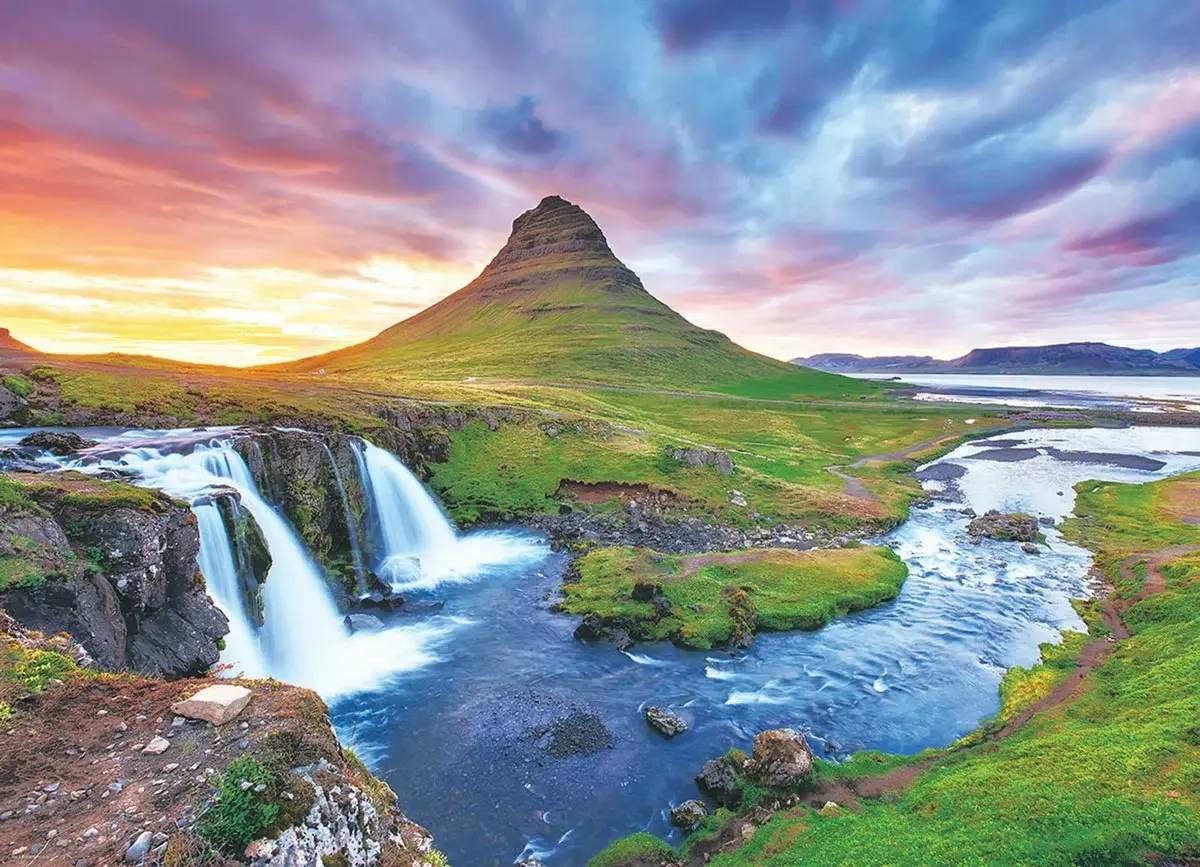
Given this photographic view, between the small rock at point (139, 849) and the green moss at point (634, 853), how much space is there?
13.2 m

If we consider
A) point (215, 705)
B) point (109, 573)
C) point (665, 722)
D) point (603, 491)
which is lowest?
point (665, 722)

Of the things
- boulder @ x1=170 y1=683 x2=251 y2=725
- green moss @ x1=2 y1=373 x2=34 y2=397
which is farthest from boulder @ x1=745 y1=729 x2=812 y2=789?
green moss @ x1=2 y1=373 x2=34 y2=397

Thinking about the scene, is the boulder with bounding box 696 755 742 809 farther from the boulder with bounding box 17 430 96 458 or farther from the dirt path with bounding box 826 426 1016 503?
the dirt path with bounding box 826 426 1016 503

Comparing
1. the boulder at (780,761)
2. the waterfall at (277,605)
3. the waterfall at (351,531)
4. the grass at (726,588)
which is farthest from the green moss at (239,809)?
the waterfall at (351,531)

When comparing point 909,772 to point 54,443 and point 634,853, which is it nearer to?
point 634,853

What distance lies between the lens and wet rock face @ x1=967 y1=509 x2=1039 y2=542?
5006 cm

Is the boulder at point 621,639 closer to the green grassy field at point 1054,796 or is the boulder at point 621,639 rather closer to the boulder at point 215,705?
the green grassy field at point 1054,796

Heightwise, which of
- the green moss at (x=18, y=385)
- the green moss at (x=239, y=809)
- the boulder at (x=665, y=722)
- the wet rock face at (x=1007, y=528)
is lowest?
the boulder at (x=665, y=722)

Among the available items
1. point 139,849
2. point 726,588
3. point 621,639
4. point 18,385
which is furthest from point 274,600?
point 18,385

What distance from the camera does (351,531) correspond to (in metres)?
41.3

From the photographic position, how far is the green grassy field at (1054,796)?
576 inches

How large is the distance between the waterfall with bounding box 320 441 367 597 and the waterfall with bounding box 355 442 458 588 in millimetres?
2304

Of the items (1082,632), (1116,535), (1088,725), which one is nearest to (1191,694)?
(1088,725)

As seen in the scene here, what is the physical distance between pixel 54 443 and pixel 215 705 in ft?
104
